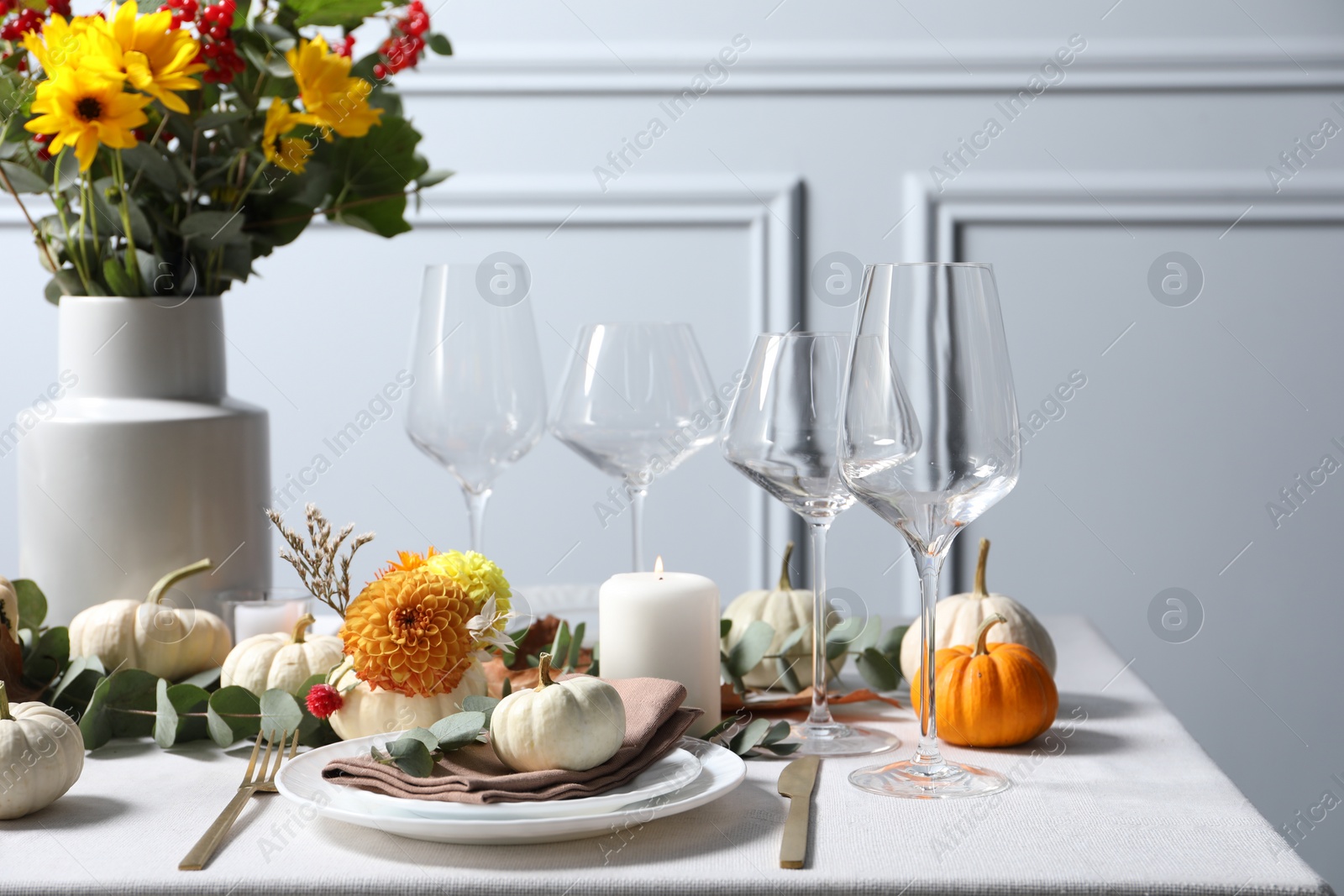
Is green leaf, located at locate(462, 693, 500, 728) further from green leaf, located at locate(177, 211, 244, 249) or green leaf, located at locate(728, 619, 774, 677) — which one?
green leaf, located at locate(177, 211, 244, 249)

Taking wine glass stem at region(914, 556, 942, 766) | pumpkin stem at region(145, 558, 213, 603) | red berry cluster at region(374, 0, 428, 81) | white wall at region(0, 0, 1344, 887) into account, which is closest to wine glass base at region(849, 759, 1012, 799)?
wine glass stem at region(914, 556, 942, 766)

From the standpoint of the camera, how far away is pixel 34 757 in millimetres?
613

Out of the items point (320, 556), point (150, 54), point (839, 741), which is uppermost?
point (150, 54)

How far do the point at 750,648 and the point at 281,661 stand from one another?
31 cm

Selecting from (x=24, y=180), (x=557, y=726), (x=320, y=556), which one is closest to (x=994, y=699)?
(x=557, y=726)

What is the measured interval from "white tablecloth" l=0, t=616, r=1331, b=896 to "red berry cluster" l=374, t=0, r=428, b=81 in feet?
1.87

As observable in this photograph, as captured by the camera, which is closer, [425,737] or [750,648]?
[425,737]

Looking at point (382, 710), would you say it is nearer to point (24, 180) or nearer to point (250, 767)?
point (250, 767)

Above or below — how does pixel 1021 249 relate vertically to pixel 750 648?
above

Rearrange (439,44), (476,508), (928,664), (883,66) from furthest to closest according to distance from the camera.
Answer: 1. (883,66)
2. (439,44)
3. (476,508)
4. (928,664)

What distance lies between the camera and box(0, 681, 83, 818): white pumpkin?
23.9 inches

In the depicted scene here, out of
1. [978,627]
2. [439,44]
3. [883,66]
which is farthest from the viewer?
[883,66]

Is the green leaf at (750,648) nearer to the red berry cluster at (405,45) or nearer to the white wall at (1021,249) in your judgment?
the red berry cluster at (405,45)

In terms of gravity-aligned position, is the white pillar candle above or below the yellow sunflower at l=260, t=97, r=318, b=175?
below
